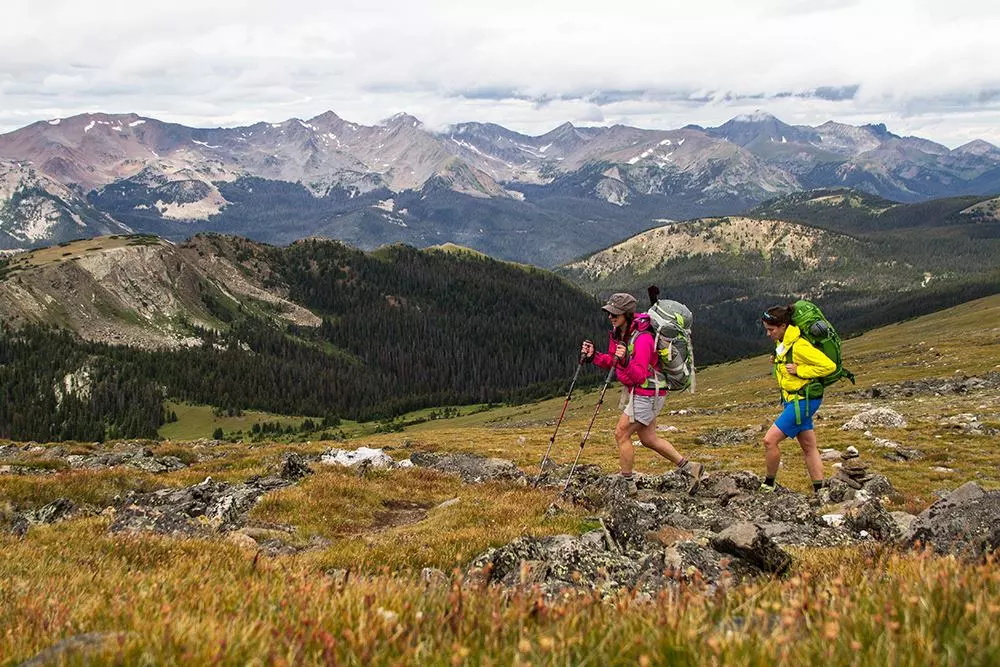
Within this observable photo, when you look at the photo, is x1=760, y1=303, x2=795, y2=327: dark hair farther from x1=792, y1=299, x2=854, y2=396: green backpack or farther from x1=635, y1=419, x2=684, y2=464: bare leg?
x1=635, y1=419, x2=684, y2=464: bare leg

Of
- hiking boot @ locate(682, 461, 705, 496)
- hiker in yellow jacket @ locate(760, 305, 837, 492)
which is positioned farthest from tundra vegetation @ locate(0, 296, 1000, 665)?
hiker in yellow jacket @ locate(760, 305, 837, 492)

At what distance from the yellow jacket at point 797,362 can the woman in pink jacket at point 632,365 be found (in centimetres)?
317

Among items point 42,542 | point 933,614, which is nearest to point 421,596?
point 933,614

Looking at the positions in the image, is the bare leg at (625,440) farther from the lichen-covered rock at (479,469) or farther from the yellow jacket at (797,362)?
the lichen-covered rock at (479,469)

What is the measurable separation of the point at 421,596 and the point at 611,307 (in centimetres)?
1147

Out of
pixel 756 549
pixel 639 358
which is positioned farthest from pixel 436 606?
pixel 639 358

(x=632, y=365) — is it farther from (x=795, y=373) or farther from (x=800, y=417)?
(x=800, y=417)

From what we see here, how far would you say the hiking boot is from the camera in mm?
18125

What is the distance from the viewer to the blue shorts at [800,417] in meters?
15.8

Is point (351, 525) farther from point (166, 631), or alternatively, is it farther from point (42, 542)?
point (166, 631)

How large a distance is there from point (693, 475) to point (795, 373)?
464 cm

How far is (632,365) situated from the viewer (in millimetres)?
14992

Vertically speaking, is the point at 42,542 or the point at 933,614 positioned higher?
the point at 933,614

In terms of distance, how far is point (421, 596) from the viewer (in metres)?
4.14
